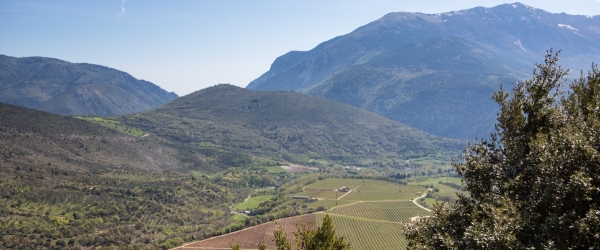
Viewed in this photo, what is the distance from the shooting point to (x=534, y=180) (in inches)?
607

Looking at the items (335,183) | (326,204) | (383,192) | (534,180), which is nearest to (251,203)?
(326,204)

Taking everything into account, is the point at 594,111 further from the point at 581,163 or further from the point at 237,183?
the point at 237,183

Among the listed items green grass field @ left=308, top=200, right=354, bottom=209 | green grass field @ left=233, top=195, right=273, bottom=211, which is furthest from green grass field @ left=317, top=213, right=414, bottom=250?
green grass field @ left=233, top=195, right=273, bottom=211

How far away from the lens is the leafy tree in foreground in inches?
515

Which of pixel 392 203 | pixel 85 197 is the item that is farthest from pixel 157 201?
pixel 392 203

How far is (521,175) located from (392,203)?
342ft

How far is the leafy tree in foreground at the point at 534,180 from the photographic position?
13.1m

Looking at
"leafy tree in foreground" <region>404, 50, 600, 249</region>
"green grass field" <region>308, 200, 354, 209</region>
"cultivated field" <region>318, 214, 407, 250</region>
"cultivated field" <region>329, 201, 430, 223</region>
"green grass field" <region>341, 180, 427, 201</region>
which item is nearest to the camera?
"leafy tree in foreground" <region>404, 50, 600, 249</region>

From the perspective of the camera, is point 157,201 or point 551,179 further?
point 157,201

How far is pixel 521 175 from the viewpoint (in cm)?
1599

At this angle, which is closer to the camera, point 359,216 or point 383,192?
point 359,216

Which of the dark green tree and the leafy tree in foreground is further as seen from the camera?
the dark green tree

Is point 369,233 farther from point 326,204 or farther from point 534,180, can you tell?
point 534,180

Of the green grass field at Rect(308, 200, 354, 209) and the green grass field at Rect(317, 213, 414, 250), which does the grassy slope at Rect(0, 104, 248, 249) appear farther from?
the green grass field at Rect(317, 213, 414, 250)
